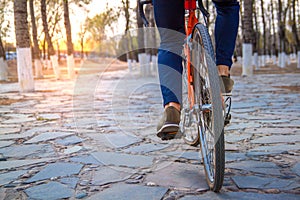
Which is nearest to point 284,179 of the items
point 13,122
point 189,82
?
point 189,82

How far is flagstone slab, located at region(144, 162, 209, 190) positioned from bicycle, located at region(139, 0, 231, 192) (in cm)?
11

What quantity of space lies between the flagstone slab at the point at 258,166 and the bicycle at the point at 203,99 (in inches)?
11.6

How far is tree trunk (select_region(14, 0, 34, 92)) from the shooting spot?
31.5 feet

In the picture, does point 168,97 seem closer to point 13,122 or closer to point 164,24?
point 164,24

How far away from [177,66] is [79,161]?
3.19 feet

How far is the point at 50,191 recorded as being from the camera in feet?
6.65

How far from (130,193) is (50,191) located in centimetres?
45

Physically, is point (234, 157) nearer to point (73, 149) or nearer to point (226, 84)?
point (226, 84)

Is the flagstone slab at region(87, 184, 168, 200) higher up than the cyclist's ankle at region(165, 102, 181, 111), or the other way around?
the cyclist's ankle at region(165, 102, 181, 111)

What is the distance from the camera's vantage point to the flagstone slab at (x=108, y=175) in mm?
2175

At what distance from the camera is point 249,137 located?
10.8 ft

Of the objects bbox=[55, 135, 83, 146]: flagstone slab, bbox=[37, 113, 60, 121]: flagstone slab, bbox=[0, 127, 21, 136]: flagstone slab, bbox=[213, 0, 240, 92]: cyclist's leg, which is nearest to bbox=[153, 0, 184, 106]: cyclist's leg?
bbox=[213, 0, 240, 92]: cyclist's leg

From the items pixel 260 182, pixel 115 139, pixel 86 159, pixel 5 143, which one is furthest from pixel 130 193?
pixel 5 143

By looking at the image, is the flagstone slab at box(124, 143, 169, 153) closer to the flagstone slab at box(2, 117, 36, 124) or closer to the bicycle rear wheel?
the bicycle rear wheel
